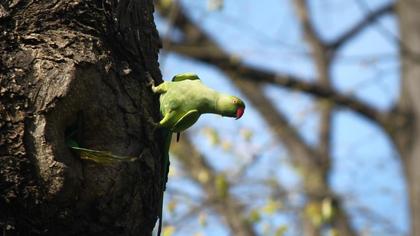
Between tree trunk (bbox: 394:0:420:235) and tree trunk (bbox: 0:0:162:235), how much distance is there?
4.38 m

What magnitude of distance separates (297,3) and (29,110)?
7.39 m

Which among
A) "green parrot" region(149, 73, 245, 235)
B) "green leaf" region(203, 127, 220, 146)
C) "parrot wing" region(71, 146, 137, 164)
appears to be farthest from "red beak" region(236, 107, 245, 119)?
"green leaf" region(203, 127, 220, 146)

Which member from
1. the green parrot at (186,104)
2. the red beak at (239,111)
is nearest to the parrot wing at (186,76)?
the green parrot at (186,104)

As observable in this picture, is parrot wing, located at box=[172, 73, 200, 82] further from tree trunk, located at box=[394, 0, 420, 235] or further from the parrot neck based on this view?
tree trunk, located at box=[394, 0, 420, 235]

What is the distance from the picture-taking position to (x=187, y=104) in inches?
74.4

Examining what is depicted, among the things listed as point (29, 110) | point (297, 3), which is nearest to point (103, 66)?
point (29, 110)

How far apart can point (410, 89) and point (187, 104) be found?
15.0 feet

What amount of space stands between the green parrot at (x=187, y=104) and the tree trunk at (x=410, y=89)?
4.23m

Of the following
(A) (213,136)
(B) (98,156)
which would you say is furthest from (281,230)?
(B) (98,156)

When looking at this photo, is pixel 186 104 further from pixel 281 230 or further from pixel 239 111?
pixel 281 230

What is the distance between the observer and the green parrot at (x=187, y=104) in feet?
6.17

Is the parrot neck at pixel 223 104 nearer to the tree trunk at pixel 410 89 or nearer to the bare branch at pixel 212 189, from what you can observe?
the bare branch at pixel 212 189

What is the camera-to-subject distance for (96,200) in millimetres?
1726

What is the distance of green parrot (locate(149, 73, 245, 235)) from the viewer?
1882mm
